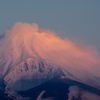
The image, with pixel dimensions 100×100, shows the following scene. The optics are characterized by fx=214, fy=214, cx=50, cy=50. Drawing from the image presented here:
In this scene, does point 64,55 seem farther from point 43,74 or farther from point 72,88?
point 72,88

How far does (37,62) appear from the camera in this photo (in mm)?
59031

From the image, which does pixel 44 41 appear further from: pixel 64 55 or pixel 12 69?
pixel 12 69

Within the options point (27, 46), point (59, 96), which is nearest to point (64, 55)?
point (27, 46)

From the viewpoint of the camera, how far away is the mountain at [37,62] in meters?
53.7

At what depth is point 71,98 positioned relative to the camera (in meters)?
44.9

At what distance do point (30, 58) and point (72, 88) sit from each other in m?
16.9

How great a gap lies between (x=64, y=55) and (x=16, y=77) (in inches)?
832

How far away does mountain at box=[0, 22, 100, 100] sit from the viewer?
5366 centimetres

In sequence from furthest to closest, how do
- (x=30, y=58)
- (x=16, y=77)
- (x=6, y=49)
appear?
1. (x=6, y=49)
2. (x=30, y=58)
3. (x=16, y=77)

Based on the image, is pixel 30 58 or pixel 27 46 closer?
pixel 30 58

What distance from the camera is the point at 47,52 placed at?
2694 inches

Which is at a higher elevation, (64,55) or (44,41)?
(44,41)

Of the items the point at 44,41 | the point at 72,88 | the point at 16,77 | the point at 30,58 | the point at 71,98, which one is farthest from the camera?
the point at 44,41

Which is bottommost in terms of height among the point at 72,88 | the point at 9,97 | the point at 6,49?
the point at 9,97
